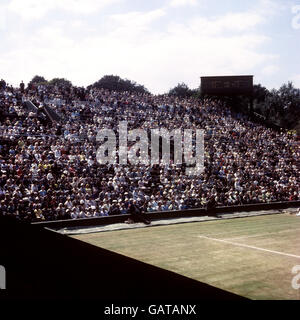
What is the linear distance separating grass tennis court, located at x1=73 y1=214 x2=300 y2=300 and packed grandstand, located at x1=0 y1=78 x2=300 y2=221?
Answer: 10.5ft

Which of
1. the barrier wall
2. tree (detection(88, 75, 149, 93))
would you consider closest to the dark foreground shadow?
the barrier wall

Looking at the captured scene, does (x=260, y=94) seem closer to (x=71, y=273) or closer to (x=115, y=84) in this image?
(x=115, y=84)

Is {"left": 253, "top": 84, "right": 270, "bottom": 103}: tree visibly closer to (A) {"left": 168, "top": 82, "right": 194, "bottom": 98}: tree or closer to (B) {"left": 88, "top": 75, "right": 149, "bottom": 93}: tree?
(A) {"left": 168, "top": 82, "right": 194, "bottom": 98}: tree

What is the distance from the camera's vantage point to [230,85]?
54.2 metres

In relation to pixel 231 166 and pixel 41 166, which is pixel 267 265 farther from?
pixel 231 166

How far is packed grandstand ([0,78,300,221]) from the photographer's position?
66.9ft

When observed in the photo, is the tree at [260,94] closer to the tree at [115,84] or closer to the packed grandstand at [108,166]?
the tree at [115,84]

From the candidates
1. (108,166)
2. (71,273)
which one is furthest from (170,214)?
(71,273)

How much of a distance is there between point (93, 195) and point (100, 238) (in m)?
5.07

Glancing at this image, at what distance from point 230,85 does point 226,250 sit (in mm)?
42980

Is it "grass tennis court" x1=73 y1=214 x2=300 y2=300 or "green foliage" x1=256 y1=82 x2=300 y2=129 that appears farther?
"green foliage" x1=256 y1=82 x2=300 y2=129

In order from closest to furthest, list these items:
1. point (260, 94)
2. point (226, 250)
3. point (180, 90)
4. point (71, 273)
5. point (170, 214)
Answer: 1. point (71, 273)
2. point (226, 250)
3. point (170, 214)
4. point (260, 94)
5. point (180, 90)
